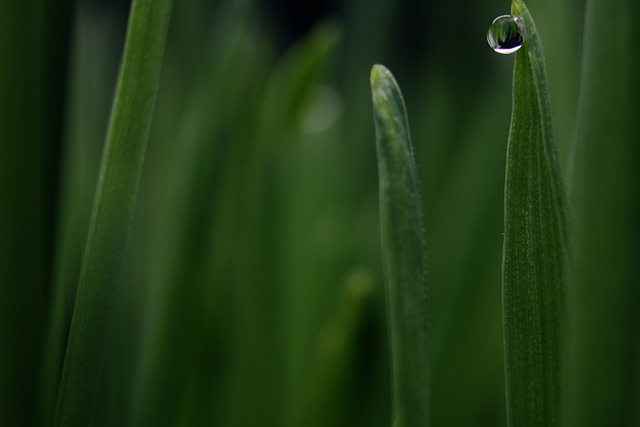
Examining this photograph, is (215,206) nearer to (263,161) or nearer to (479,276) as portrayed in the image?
(263,161)

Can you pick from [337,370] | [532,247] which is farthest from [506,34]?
[337,370]

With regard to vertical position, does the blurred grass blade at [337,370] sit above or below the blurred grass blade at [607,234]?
below

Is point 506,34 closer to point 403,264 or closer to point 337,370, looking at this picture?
point 403,264

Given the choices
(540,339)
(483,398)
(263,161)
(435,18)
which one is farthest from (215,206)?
(435,18)

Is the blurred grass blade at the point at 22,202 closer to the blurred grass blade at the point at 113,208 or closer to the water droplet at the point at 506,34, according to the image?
the blurred grass blade at the point at 113,208

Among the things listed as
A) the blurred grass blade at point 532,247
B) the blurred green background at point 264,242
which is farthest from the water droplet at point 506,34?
the blurred green background at point 264,242

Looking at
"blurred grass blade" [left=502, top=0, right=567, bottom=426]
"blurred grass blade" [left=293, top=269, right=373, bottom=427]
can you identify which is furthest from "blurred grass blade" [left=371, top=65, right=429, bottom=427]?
"blurred grass blade" [left=293, top=269, right=373, bottom=427]
